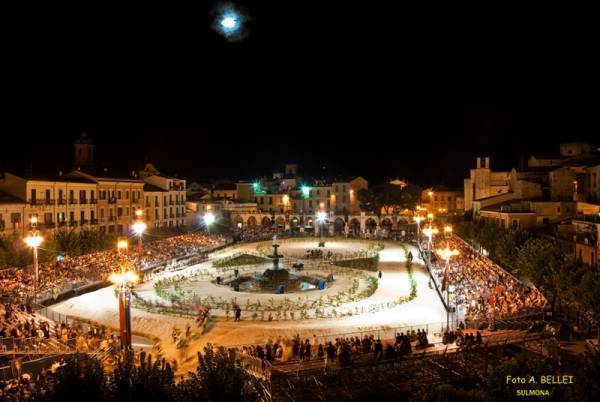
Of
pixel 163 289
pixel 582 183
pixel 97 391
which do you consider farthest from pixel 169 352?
pixel 582 183

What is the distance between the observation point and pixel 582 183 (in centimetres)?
5219

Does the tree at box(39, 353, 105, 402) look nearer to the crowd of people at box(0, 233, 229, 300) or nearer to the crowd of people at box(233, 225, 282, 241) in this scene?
the crowd of people at box(0, 233, 229, 300)

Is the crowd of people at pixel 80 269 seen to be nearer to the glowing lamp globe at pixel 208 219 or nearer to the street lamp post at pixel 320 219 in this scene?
the glowing lamp globe at pixel 208 219

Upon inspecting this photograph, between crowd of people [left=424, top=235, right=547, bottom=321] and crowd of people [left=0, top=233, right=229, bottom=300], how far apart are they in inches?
626

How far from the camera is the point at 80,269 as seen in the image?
34.8 m

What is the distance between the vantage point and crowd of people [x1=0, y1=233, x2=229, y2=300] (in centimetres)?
2888

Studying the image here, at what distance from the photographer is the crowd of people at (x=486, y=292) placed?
23125 mm

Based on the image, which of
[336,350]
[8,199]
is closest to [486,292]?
[336,350]

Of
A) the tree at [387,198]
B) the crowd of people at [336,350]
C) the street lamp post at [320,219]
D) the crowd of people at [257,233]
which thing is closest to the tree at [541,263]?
the crowd of people at [336,350]

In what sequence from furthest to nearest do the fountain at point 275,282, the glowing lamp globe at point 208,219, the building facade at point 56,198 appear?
the glowing lamp globe at point 208,219
the building facade at point 56,198
the fountain at point 275,282

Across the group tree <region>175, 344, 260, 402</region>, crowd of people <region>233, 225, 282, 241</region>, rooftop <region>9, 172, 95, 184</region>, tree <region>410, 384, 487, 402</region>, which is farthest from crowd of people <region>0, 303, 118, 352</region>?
crowd of people <region>233, 225, 282, 241</region>

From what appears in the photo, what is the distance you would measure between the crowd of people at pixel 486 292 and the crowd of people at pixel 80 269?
52.2ft

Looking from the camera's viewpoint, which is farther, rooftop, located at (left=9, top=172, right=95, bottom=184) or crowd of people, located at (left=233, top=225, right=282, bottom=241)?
crowd of people, located at (left=233, top=225, right=282, bottom=241)

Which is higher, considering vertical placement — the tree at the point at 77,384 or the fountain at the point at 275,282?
the tree at the point at 77,384
